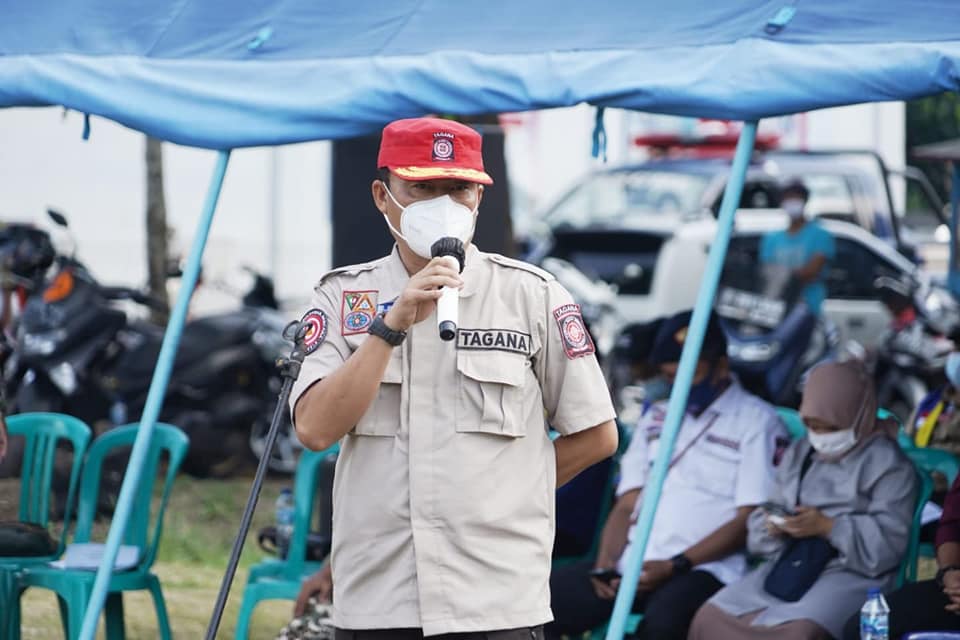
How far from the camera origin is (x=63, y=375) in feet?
28.2

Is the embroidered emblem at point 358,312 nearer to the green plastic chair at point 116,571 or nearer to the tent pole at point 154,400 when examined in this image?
the tent pole at point 154,400

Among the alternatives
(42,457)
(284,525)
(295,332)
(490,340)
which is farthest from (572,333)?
(42,457)

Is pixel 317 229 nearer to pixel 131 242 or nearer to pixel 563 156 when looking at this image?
pixel 131 242

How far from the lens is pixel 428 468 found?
302 cm

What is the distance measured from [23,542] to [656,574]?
85.8 inches

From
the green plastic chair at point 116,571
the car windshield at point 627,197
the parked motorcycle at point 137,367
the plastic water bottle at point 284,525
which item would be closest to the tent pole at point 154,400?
the green plastic chair at point 116,571

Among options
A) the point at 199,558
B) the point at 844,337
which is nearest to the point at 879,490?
the point at 199,558

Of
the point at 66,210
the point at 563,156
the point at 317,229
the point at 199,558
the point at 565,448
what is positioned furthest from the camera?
the point at 563,156

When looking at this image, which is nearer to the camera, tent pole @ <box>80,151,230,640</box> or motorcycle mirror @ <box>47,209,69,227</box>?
tent pole @ <box>80,151,230,640</box>

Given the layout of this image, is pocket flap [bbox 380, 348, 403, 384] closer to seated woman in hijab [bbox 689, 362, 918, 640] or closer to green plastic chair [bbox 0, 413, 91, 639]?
seated woman in hijab [bbox 689, 362, 918, 640]

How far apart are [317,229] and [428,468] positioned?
41.3ft

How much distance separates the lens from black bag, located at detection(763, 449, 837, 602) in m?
4.79

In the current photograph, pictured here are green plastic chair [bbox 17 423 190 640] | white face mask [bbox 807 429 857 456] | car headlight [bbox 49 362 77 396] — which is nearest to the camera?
white face mask [bbox 807 429 857 456]

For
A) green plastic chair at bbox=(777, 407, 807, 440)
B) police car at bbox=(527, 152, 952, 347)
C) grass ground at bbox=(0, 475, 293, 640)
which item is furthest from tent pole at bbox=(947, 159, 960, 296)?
green plastic chair at bbox=(777, 407, 807, 440)
